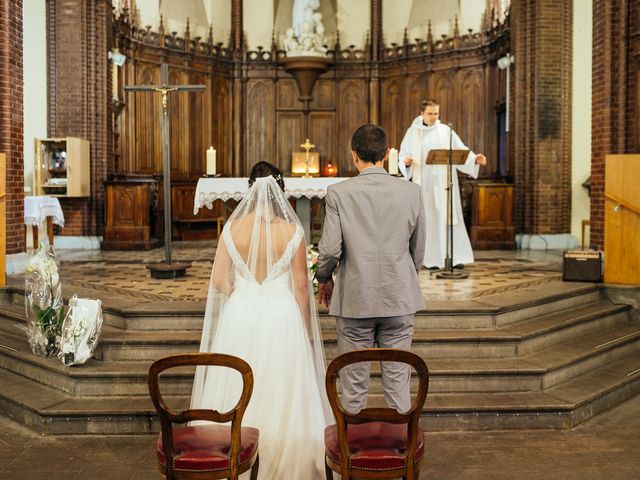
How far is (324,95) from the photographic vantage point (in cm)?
1714

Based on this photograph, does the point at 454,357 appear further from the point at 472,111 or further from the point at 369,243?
the point at 472,111

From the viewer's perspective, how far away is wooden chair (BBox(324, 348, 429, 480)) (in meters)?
3.10

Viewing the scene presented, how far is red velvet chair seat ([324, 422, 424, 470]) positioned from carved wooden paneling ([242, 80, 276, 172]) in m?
13.9

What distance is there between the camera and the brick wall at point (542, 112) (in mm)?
12906

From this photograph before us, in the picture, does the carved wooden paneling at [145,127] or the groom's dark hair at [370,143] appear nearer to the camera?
the groom's dark hair at [370,143]

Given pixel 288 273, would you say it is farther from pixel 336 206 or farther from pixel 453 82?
pixel 453 82

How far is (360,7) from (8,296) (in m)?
12.0

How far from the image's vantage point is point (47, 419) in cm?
529

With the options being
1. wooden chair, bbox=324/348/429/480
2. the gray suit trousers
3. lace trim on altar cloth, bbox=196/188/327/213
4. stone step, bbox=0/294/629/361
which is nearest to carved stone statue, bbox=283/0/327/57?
lace trim on altar cloth, bbox=196/188/327/213

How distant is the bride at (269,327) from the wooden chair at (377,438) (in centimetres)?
66

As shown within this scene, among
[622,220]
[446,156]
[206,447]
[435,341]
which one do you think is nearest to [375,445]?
[206,447]

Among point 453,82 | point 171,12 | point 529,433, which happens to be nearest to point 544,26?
point 453,82

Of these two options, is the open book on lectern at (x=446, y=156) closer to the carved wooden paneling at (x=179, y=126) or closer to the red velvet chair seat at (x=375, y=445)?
the red velvet chair seat at (x=375, y=445)

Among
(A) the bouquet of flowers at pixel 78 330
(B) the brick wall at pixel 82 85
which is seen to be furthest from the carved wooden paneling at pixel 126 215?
(A) the bouquet of flowers at pixel 78 330
